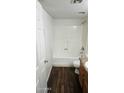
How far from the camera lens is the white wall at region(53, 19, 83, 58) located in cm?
615

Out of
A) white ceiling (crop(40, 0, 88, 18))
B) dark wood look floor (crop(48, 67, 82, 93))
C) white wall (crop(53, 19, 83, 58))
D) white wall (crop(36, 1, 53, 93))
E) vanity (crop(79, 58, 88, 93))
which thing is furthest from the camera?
white wall (crop(53, 19, 83, 58))

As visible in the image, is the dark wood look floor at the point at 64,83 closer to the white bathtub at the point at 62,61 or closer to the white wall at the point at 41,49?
the white wall at the point at 41,49

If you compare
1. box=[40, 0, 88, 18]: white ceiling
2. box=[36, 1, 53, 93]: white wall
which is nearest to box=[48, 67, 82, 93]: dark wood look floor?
box=[36, 1, 53, 93]: white wall

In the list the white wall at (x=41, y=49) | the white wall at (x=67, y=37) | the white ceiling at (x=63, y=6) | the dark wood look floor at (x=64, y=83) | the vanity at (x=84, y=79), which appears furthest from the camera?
the white wall at (x=67, y=37)

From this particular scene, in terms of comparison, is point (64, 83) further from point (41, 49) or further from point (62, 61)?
point (62, 61)

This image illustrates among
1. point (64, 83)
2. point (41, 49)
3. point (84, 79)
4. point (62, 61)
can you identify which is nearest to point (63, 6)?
point (41, 49)

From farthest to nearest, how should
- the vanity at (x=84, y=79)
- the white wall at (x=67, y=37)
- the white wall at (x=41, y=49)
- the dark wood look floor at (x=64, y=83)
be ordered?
1. the white wall at (x=67, y=37)
2. the dark wood look floor at (x=64, y=83)
3. the vanity at (x=84, y=79)
4. the white wall at (x=41, y=49)

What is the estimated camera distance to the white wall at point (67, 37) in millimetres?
6152

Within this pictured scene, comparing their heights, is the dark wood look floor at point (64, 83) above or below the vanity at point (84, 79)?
below

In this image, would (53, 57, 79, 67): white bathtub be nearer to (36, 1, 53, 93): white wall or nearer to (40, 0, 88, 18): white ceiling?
(40, 0, 88, 18): white ceiling

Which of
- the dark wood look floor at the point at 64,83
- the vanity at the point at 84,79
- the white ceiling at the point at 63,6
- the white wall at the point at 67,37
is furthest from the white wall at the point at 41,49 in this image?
the white wall at the point at 67,37
